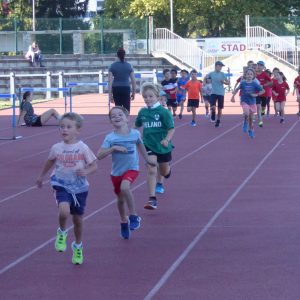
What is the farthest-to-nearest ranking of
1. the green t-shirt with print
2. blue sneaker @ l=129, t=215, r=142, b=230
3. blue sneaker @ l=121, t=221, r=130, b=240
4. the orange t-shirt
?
the orange t-shirt < the green t-shirt with print < blue sneaker @ l=129, t=215, r=142, b=230 < blue sneaker @ l=121, t=221, r=130, b=240

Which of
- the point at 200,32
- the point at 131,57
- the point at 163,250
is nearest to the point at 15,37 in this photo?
the point at 131,57

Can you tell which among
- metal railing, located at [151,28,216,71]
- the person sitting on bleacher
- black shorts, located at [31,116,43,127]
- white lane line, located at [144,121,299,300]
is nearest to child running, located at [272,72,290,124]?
black shorts, located at [31,116,43,127]

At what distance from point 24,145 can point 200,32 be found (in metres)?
48.7

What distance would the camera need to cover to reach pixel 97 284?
8477 millimetres

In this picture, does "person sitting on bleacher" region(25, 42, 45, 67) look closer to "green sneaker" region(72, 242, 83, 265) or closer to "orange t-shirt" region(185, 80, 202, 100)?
"orange t-shirt" region(185, 80, 202, 100)

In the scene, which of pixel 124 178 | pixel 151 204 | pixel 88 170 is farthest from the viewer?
pixel 151 204

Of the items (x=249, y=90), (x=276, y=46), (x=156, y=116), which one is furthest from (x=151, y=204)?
(x=276, y=46)

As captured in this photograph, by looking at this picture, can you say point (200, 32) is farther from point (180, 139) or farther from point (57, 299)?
point (57, 299)

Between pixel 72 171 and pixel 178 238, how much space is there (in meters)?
1.85

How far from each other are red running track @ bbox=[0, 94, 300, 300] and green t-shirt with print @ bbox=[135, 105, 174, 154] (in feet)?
2.65

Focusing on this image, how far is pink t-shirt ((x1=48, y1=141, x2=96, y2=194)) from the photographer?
30.3 ft

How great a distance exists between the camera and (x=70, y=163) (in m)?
9.25

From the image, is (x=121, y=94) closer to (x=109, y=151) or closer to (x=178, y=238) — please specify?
(x=178, y=238)

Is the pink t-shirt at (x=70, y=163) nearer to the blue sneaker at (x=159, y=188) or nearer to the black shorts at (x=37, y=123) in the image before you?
the blue sneaker at (x=159, y=188)
